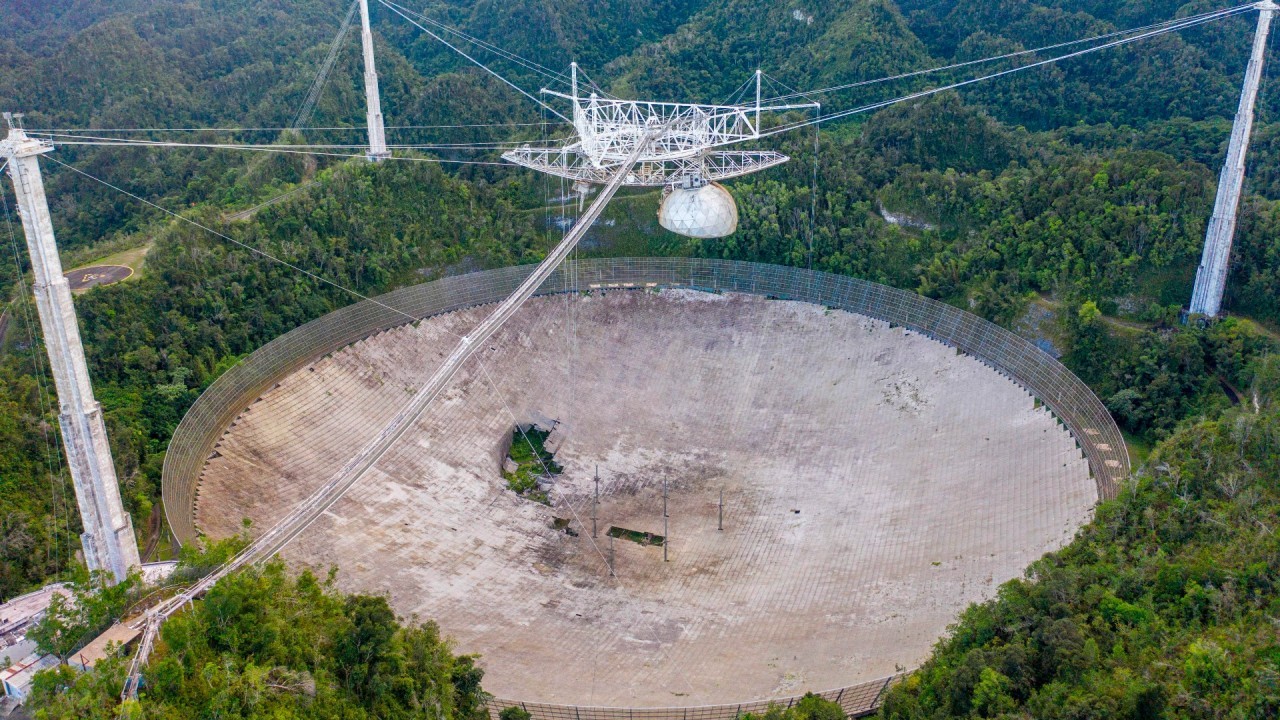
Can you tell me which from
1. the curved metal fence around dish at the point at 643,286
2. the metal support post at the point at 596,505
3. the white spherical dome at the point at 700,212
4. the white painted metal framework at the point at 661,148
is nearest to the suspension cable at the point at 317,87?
the curved metal fence around dish at the point at 643,286

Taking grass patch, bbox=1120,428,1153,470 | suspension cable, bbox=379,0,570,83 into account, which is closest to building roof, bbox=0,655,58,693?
grass patch, bbox=1120,428,1153,470

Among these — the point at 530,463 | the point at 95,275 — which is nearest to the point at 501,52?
the point at 95,275

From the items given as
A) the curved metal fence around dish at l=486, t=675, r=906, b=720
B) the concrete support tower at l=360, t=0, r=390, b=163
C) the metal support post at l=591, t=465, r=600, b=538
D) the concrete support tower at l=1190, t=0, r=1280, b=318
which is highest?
the concrete support tower at l=360, t=0, r=390, b=163

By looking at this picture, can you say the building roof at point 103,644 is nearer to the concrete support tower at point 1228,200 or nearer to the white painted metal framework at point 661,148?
the white painted metal framework at point 661,148

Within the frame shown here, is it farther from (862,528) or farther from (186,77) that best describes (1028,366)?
(186,77)

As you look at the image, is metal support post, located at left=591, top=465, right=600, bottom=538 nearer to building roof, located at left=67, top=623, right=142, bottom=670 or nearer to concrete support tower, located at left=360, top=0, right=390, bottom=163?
building roof, located at left=67, top=623, right=142, bottom=670

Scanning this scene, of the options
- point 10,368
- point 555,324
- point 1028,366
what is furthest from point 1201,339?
point 10,368
